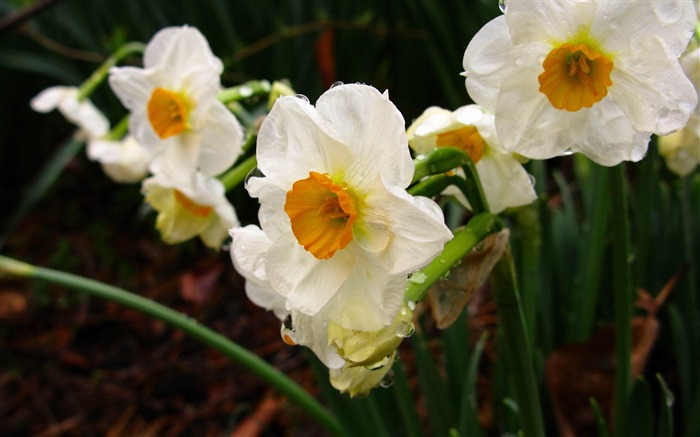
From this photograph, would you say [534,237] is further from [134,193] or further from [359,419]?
[134,193]

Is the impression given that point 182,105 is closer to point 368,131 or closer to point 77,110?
point 368,131

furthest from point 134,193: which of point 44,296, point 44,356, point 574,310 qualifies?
point 574,310

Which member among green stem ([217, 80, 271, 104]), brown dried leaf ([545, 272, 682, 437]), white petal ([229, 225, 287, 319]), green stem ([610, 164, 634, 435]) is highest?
green stem ([217, 80, 271, 104])

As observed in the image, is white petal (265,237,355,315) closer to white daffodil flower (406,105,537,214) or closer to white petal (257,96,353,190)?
white petal (257,96,353,190)

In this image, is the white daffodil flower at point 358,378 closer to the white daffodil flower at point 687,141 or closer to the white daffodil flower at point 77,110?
the white daffodil flower at point 687,141

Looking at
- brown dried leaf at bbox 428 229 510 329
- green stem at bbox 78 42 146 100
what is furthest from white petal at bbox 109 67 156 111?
brown dried leaf at bbox 428 229 510 329

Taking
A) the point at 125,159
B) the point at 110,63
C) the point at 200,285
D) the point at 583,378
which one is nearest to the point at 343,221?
the point at 583,378
